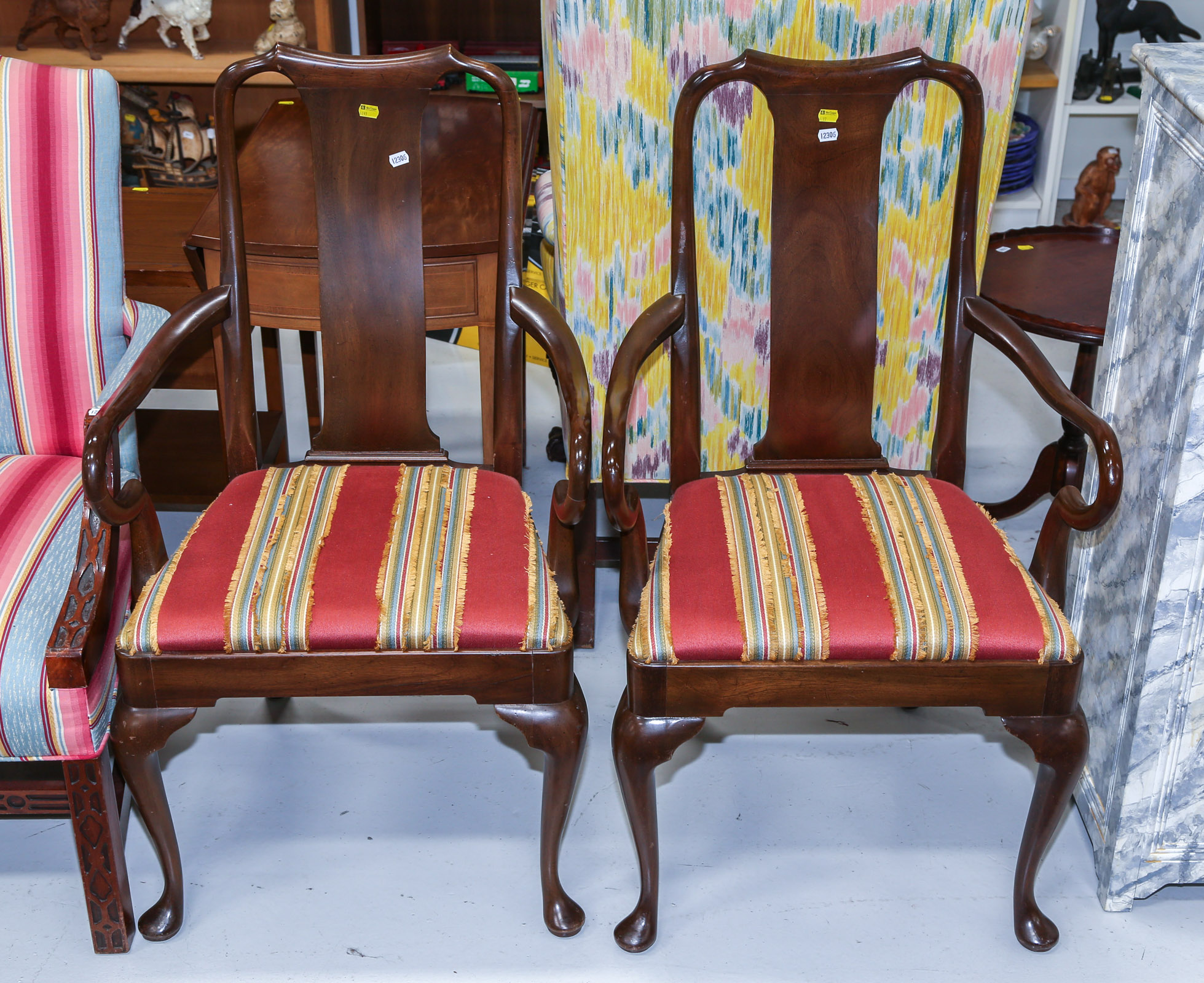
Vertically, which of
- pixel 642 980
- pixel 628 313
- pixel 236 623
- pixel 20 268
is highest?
pixel 20 268

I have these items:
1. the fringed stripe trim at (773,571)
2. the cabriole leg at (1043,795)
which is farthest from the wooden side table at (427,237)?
the cabriole leg at (1043,795)

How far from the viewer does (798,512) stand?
171 centimetres

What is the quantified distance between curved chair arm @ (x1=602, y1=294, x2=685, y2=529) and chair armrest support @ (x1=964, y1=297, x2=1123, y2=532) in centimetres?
42

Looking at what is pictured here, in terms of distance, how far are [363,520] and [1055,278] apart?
56.4 inches

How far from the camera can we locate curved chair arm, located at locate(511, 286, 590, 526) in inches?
64.2

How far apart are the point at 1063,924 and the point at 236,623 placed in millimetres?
1165

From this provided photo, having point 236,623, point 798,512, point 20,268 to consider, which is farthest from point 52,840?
point 798,512

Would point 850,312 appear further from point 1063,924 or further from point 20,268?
point 20,268

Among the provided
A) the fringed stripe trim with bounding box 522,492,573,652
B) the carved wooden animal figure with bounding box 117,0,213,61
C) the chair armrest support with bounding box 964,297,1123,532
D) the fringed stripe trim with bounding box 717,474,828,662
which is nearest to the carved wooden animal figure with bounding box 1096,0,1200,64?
the chair armrest support with bounding box 964,297,1123,532

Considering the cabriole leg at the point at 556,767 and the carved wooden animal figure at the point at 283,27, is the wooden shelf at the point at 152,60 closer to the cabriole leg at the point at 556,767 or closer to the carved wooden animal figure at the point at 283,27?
the carved wooden animal figure at the point at 283,27

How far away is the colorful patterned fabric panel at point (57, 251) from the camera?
5.94ft

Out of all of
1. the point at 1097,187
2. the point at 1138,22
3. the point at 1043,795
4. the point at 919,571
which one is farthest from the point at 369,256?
the point at 1138,22

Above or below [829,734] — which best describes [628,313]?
above

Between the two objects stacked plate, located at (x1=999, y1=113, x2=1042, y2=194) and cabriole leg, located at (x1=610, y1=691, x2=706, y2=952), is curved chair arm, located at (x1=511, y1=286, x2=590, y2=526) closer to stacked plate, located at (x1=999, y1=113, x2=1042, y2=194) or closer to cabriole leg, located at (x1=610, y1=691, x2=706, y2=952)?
cabriole leg, located at (x1=610, y1=691, x2=706, y2=952)
